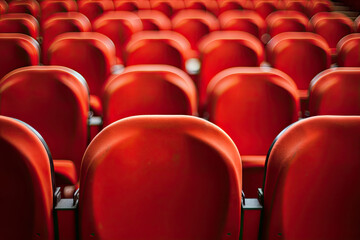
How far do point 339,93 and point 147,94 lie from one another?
0.71 meters

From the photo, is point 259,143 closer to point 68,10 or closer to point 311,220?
point 311,220

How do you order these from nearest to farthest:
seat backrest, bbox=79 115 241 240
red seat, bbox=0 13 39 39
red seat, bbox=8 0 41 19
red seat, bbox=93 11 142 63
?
seat backrest, bbox=79 115 241 240
red seat, bbox=0 13 39 39
red seat, bbox=93 11 142 63
red seat, bbox=8 0 41 19

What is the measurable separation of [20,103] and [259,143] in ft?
3.00

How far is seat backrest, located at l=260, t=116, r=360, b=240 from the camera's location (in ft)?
2.60

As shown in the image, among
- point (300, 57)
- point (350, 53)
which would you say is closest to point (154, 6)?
point (300, 57)

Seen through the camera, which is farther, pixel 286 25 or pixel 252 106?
pixel 286 25

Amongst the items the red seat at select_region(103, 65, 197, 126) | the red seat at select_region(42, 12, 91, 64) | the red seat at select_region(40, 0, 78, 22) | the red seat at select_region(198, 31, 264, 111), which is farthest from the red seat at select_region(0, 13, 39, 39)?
the red seat at select_region(103, 65, 197, 126)

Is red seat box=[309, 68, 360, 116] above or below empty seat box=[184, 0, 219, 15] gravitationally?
above

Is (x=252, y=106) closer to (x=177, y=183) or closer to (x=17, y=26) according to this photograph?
(x=177, y=183)

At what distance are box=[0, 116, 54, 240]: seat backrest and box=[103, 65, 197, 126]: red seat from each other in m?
0.56

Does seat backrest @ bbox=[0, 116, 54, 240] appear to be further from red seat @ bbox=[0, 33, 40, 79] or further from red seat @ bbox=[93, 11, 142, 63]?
red seat @ bbox=[93, 11, 142, 63]

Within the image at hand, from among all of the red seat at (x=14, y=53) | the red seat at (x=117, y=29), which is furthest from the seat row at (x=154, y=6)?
the red seat at (x=14, y=53)

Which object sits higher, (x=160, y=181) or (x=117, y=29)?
(x=160, y=181)

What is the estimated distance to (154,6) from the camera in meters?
4.20
